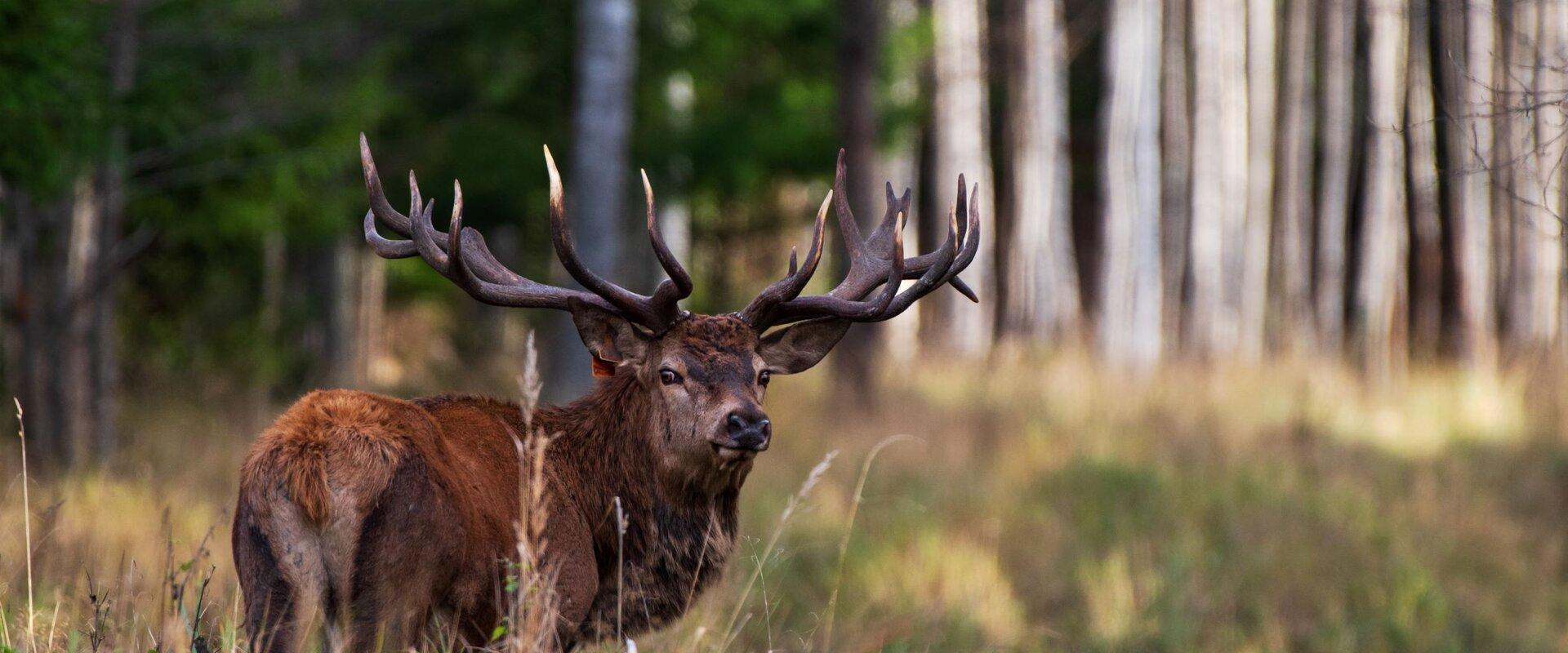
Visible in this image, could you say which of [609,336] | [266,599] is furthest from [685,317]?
[266,599]

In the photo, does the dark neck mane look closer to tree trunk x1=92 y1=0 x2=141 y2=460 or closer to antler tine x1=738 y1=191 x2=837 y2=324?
antler tine x1=738 y1=191 x2=837 y2=324

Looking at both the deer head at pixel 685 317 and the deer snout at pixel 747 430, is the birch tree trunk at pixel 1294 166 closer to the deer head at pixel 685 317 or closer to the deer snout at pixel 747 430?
the deer head at pixel 685 317

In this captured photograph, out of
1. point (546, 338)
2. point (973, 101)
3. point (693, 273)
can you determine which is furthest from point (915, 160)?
point (546, 338)

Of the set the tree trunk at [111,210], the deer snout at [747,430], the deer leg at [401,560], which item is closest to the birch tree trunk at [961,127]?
the tree trunk at [111,210]

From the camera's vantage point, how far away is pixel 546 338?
16125mm

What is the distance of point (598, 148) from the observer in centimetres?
1072

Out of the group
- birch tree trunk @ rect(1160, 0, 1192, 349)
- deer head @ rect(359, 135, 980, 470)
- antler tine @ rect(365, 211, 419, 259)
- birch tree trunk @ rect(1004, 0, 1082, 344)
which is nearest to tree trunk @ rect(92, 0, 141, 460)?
antler tine @ rect(365, 211, 419, 259)

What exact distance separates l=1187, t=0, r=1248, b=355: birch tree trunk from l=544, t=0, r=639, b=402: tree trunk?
25.6ft

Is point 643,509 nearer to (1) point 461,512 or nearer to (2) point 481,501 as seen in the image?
(2) point 481,501

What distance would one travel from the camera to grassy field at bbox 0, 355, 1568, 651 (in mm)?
7059

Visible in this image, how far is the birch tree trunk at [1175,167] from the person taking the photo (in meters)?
20.3

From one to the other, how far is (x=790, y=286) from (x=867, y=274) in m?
0.77

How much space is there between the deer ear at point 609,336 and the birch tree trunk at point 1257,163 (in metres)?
16.6

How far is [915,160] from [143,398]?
15346 millimetres
